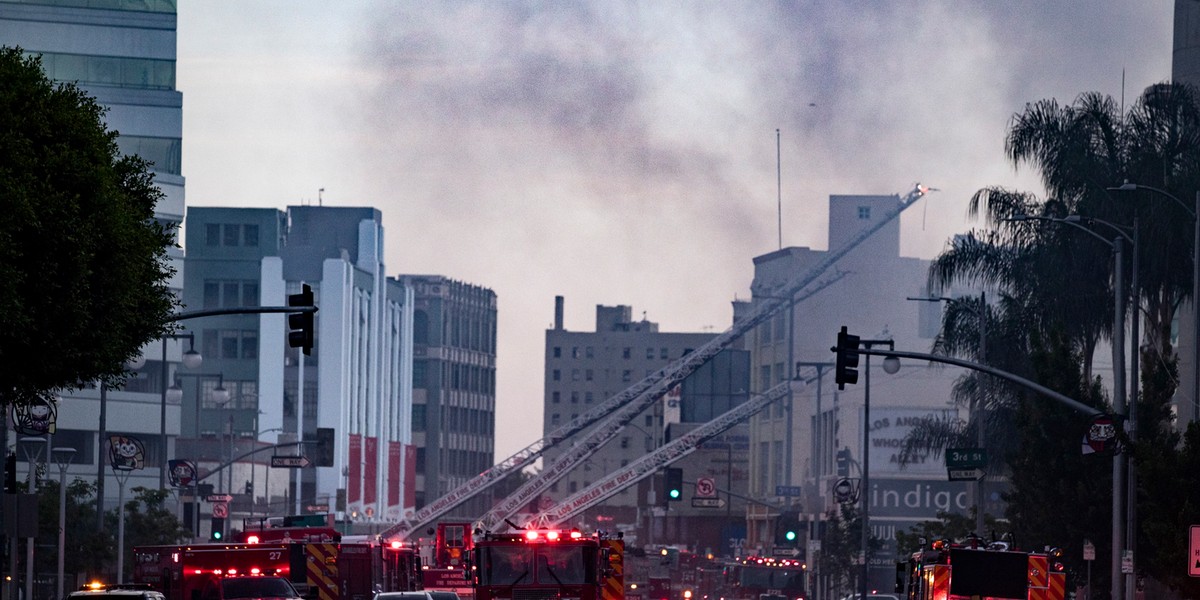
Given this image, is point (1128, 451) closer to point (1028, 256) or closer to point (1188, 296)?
point (1188, 296)

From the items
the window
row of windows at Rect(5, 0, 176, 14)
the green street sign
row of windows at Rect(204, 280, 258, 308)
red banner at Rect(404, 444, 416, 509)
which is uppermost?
row of windows at Rect(5, 0, 176, 14)

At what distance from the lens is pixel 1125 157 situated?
220ft

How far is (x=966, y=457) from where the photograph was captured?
5200cm

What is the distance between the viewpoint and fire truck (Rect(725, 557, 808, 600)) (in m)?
76.2

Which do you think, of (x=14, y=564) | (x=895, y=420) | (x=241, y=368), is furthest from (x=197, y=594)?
(x=241, y=368)

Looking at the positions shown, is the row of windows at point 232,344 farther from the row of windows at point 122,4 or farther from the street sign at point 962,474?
the street sign at point 962,474

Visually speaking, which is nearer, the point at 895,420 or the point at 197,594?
the point at 197,594

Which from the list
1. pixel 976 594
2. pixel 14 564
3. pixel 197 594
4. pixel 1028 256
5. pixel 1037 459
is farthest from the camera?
pixel 1028 256

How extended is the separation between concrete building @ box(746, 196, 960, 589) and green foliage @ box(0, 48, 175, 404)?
94250mm

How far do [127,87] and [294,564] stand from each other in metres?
67.2

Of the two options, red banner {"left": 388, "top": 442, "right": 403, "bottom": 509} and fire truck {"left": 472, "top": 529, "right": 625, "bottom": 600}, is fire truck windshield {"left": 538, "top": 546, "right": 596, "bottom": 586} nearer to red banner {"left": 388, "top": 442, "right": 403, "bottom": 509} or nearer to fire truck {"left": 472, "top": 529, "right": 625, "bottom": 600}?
fire truck {"left": 472, "top": 529, "right": 625, "bottom": 600}

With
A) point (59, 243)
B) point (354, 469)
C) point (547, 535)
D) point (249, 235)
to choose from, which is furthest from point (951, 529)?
point (354, 469)

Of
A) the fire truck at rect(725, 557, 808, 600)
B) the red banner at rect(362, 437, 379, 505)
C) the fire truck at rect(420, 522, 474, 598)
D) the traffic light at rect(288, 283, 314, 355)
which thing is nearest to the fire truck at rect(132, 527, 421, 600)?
the traffic light at rect(288, 283, 314, 355)

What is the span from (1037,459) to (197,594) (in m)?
23.8
